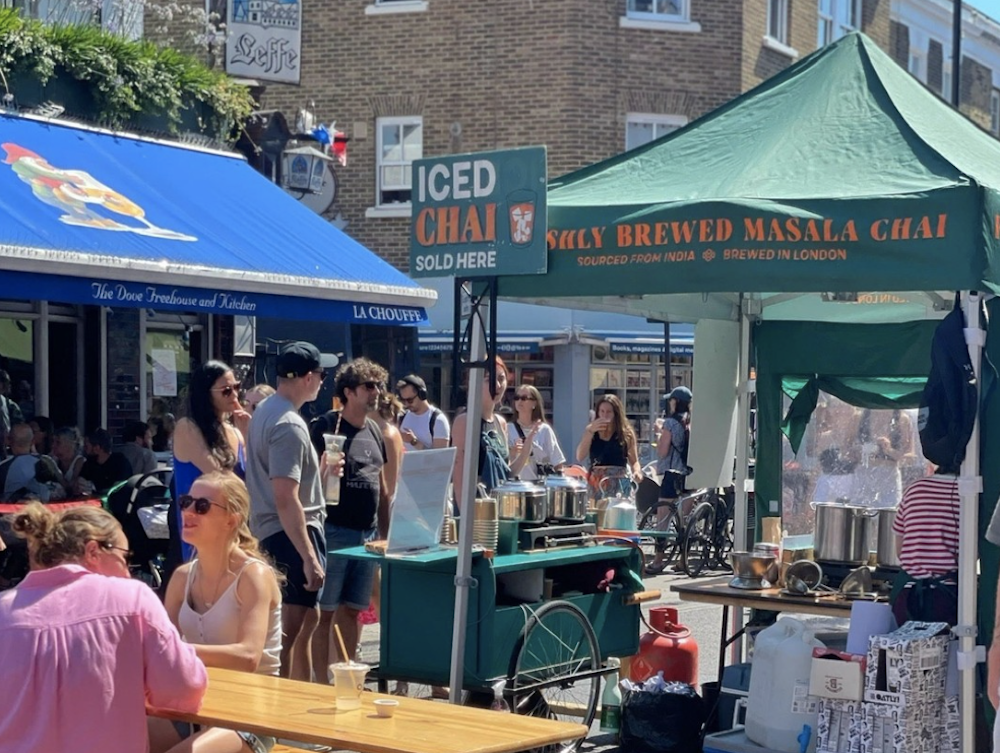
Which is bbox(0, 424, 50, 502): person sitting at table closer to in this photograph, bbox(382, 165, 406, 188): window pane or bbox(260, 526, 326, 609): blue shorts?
bbox(260, 526, 326, 609): blue shorts

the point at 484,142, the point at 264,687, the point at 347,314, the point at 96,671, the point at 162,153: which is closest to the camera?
the point at 96,671

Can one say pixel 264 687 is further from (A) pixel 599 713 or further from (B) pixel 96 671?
(A) pixel 599 713

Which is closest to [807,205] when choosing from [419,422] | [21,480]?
[21,480]

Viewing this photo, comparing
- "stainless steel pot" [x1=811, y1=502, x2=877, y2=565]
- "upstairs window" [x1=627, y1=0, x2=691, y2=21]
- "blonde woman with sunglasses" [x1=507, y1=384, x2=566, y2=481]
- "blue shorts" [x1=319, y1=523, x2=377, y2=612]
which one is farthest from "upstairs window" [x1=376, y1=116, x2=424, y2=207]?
"stainless steel pot" [x1=811, y1=502, x2=877, y2=565]

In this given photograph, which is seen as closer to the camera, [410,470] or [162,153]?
[410,470]

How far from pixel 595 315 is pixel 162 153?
12433 mm

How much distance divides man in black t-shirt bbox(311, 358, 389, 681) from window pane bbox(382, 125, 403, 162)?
1635 cm

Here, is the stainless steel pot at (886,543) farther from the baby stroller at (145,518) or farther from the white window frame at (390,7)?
the white window frame at (390,7)

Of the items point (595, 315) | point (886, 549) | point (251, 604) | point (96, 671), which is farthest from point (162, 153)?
point (595, 315)

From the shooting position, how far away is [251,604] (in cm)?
492

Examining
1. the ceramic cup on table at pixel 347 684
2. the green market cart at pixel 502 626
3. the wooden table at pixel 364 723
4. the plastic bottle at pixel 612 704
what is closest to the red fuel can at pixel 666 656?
the plastic bottle at pixel 612 704

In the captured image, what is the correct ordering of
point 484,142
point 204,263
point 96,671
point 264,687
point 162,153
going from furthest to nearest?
point 484,142 → point 162,153 → point 204,263 → point 264,687 → point 96,671

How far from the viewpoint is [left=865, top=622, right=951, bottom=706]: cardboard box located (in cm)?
580

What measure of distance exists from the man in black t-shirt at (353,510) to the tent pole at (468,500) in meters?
1.12
